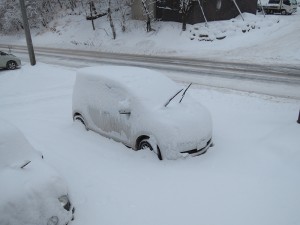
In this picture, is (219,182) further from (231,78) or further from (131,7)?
(131,7)

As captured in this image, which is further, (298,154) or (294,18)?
(294,18)

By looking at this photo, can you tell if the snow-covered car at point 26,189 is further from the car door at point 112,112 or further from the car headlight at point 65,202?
the car door at point 112,112

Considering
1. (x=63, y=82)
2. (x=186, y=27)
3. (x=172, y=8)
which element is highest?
(x=172, y=8)

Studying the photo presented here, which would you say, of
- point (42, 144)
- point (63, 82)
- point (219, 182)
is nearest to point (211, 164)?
point (219, 182)

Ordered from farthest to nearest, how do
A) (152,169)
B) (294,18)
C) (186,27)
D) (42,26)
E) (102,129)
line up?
(42,26)
(294,18)
(186,27)
(102,129)
(152,169)

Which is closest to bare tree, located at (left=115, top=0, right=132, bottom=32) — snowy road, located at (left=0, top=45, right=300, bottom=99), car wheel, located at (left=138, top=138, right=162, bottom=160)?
snowy road, located at (left=0, top=45, right=300, bottom=99)

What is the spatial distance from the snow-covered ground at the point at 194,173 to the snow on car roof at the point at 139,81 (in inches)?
56.1

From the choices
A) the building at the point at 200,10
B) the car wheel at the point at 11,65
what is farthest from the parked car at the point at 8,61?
the building at the point at 200,10

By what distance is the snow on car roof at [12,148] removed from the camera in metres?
4.90

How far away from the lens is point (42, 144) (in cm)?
795

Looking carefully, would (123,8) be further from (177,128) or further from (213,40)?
(177,128)

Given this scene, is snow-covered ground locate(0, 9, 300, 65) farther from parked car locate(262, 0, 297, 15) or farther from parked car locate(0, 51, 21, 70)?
parked car locate(0, 51, 21, 70)

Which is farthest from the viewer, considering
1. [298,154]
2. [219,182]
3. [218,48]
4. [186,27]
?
[186,27]

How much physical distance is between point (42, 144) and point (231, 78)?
9.45 meters
